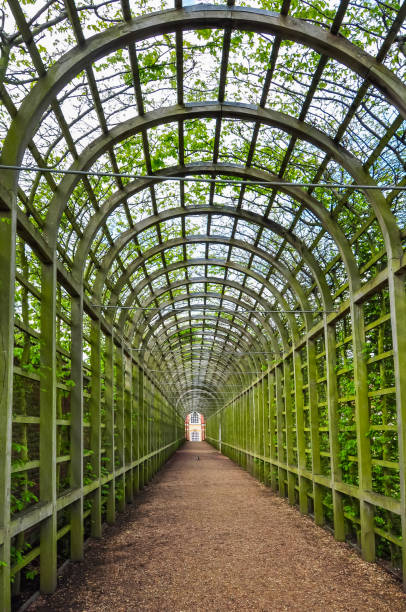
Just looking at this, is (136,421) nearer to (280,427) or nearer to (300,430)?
(280,427)

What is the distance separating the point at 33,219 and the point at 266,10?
3.61 metres

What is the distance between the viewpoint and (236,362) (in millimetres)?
26391

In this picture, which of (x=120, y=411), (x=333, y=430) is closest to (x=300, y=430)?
(x=333, y=430)

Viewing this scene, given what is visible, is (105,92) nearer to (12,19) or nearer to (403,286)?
(12,19)

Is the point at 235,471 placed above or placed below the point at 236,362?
below

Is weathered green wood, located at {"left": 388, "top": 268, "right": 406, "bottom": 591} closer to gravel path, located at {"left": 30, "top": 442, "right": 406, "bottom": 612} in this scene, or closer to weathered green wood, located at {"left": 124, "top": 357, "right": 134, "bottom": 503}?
gravel path, located at {"left": 30, "top": 442, "right": 406, "bottom": 612}

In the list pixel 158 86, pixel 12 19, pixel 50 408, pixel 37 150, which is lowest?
pixel 50 408

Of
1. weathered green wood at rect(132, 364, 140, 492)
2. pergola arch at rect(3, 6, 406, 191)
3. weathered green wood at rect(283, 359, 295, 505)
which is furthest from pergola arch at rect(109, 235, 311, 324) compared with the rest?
Answer: pergola arch at rect(3, 6, 406, 191)

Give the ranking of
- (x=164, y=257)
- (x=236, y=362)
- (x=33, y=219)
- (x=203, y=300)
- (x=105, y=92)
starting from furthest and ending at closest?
(x=236, y=362)
(x=203, y=300)
(x=164, y=257)
(x=105, y=92)
(x=33, y=219)

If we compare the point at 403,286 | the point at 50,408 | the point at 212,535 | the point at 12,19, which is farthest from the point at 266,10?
the point at 212,535

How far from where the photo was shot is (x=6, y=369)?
5105mm

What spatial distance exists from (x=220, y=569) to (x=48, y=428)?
9.48 feet

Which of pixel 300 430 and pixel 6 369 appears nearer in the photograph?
pixel 6 369

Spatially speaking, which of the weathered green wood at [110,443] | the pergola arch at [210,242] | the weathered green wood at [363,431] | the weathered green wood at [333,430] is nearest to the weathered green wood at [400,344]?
the weathered green wood at [363,431]
